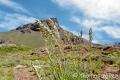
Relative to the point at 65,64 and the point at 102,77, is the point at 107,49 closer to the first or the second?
the point at 102,77

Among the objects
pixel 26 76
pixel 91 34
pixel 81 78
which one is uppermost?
pixel 91 34

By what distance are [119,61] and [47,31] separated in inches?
514

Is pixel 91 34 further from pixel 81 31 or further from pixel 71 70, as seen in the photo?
pixel 71 70

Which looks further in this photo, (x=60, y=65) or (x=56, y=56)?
(x=56, y=56)

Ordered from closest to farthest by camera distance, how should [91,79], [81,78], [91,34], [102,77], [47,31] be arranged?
[47,31]
[91,34]
[81,78]
[91,79]
[102,77]

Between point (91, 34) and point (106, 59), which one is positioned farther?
point (106, 59)

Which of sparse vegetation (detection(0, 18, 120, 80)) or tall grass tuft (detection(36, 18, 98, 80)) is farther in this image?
sparse vegetation (detection(0, 18, 120, 80))

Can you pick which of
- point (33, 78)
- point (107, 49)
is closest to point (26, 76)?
point (33, 78)

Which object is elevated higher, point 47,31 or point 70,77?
point 47,31

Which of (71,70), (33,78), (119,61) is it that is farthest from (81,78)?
(119,61)

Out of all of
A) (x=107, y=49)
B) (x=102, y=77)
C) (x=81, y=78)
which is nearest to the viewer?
(x=81, y=78)

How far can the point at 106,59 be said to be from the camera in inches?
666

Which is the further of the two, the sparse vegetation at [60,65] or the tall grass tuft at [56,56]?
the sparse vegetation at [60,65]

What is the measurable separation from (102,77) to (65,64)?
20.9 feet
